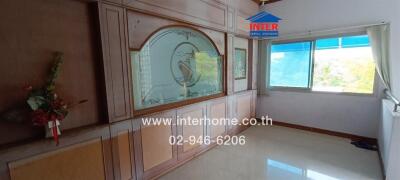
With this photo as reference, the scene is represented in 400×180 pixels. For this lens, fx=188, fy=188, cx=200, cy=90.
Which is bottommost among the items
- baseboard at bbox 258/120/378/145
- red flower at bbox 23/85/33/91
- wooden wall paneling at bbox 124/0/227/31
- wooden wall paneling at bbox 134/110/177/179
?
baseboard at bbox 258/120/378/145

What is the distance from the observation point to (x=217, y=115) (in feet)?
11.0

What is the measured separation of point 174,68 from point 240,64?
1.88 m

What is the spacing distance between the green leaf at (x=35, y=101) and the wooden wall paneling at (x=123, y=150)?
24.7 inches

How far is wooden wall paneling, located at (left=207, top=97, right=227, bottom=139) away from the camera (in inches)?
125

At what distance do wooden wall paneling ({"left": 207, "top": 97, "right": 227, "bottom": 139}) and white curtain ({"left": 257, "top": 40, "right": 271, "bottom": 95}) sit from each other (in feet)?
4.84

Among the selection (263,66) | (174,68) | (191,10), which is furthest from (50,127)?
(263,66)

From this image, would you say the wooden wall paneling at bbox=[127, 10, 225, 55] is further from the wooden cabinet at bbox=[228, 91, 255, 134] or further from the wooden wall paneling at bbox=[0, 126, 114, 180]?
the wooden cabinet at bbox=[228, 91, 255, 134]

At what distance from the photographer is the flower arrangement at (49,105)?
1.40 metres

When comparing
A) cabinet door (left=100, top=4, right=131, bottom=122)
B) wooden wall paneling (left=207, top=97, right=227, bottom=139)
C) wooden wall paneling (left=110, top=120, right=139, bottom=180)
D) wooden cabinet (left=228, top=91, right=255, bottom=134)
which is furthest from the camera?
wooden cabinet (left=228, top=91, right=255, bottom=134)

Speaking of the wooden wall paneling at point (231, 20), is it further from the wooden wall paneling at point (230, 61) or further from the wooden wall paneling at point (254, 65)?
the wooden wall paneling at point (254, 65)

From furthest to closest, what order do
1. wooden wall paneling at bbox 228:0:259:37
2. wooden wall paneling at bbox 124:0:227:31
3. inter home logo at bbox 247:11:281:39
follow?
inter home logo at bbox 247:11:281:39 → wooden wall paneling at bbox 228:0:259:37 → wooden wall paneling at bbox 124:0:227:31

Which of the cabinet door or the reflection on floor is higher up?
the cabinet door

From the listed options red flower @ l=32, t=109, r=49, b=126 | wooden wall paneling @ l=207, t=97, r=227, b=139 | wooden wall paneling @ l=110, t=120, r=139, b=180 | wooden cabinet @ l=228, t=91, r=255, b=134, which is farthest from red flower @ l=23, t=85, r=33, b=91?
wooden cabinet @ l=228, t=91, r=255, b=134

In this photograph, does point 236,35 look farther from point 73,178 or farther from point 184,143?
point 73,178
